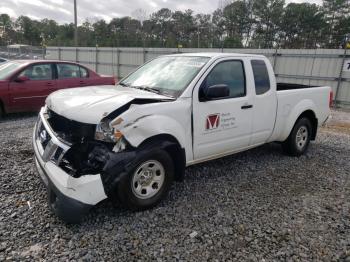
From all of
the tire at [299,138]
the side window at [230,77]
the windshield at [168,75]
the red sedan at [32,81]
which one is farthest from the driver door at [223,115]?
the red sedan at [32,81]

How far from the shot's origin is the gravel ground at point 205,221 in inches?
108

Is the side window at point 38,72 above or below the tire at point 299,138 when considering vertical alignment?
above

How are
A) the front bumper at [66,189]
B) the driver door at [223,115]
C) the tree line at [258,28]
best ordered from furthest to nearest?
the tree line at [258,28] → the driver door at [223,115] → the front bumper at [66,189]

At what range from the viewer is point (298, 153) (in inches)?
219

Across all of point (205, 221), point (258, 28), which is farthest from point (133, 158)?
point (258, 28)

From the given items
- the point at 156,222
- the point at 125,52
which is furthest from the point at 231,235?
the point at 125,52

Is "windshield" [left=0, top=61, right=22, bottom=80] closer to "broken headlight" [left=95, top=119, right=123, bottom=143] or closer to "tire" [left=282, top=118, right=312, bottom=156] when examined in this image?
"broken headlight" [left=95, top=119, right=123, bottom=143]

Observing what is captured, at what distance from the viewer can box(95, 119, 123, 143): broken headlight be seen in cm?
292

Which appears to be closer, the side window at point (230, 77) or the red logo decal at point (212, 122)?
the red logo decal at point (212, 122)

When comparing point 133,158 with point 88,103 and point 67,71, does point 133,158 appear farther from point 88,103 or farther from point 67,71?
point 67,71

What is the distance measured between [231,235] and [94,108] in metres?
1.94

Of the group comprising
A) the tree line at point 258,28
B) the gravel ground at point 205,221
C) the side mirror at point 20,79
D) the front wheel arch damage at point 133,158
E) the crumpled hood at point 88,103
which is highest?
the tree line at point 258,28

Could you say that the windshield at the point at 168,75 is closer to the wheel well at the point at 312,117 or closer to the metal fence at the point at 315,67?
the wheel well at the point at 312,117

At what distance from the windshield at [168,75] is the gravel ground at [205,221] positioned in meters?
1.38
